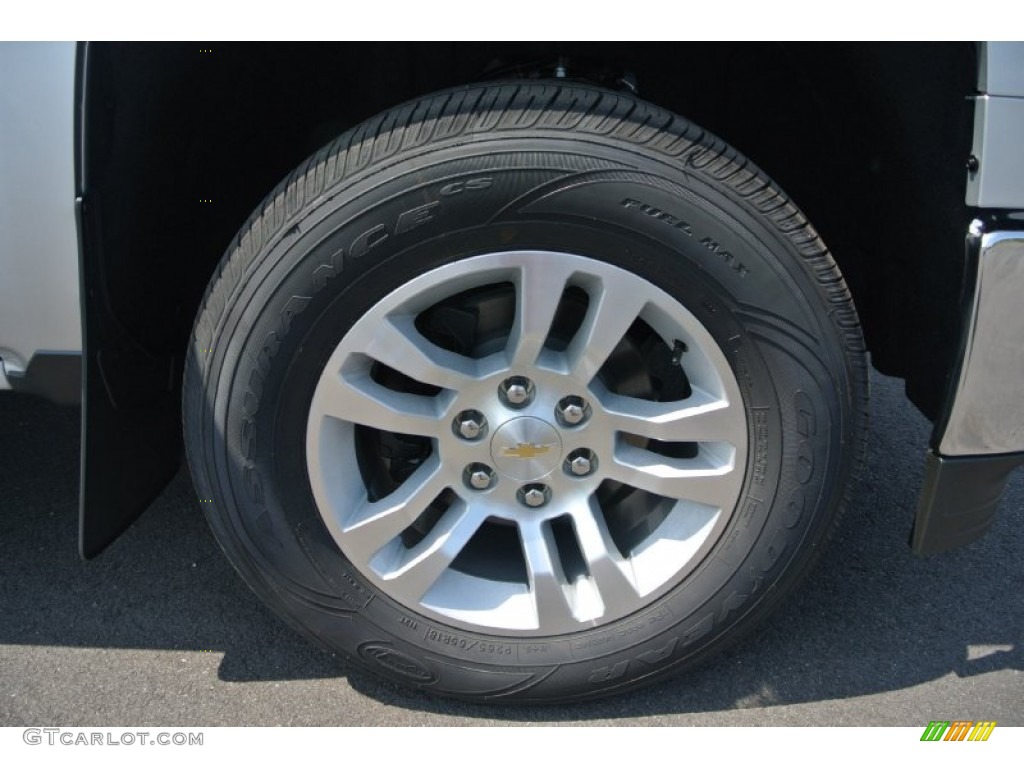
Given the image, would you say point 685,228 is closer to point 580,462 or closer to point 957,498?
point 580,462

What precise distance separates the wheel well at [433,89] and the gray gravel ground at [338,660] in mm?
408

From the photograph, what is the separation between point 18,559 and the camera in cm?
216

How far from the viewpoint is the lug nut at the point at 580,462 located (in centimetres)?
169

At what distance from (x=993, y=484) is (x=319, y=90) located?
1.57m

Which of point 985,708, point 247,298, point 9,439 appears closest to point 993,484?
→ point 985,708

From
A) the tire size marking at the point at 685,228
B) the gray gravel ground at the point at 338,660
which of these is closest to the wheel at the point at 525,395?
the tire size marking at the point at 685,228

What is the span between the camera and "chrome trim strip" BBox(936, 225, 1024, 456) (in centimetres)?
150

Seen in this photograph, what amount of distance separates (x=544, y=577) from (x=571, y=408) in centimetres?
34

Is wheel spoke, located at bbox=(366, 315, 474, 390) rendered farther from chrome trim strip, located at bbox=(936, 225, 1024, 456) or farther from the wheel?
chrome trim strip, located at bbox=(936, 225, 1024, 456)

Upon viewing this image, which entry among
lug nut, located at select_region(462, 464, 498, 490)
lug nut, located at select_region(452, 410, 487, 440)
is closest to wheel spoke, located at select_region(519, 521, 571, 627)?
lug nut, located at select_region(462, 464, 498, 490)

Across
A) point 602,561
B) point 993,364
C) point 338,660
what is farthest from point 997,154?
point 338,660

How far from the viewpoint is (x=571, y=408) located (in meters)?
1.63

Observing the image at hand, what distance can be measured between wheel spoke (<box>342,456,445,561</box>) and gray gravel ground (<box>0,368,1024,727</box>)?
1.18 feet

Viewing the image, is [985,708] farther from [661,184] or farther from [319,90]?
[319,90]
